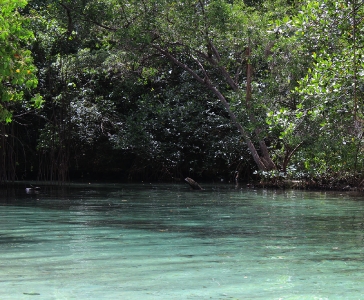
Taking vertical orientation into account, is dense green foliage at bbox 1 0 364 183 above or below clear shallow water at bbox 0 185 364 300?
above

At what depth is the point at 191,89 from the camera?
20797 mm

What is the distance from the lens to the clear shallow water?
401 centimetres

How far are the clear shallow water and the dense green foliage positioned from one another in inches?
79.3

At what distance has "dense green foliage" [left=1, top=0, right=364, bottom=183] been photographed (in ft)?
36.1

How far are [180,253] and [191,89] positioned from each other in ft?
51.2

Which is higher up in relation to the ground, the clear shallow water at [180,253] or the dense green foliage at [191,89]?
the dense green foliage at [191,89]

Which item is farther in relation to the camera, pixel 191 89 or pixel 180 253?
pixel 191 89

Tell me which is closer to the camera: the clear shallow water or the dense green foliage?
the clear shallow water

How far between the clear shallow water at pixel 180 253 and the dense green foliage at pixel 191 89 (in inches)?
79.3

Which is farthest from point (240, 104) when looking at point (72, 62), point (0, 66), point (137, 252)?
point (137, 252)

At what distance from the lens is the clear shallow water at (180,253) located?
13.1 feet

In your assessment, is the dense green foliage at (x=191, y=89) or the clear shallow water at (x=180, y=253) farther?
the dense green foliage at (x=191, y=89)

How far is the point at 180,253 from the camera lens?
5.44m

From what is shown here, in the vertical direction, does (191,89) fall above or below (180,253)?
above
